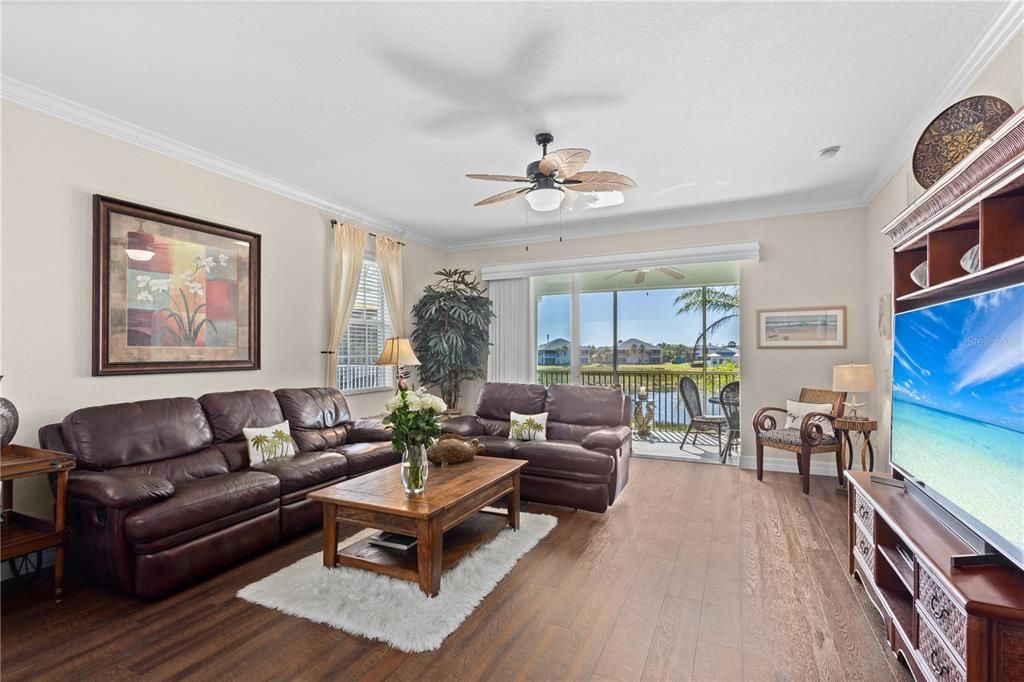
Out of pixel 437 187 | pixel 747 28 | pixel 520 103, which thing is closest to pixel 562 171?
pixel 520 103

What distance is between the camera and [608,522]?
3.66 m

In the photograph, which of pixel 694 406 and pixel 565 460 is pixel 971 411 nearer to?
pixel 565 460

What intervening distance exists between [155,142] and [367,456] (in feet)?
9.01

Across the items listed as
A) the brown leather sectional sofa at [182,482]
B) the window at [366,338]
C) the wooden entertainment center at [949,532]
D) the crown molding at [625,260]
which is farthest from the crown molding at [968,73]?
the window at [366,338]

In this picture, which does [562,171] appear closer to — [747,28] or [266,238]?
[747,28]

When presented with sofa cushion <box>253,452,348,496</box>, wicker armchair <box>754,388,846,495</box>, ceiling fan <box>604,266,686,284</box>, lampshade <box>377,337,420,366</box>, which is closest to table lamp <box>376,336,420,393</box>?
lampshade <box>377,337,420,366</box>

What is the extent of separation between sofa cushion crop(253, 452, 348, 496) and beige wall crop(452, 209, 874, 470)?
4.25 m

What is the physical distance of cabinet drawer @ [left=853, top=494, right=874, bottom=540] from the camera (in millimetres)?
2375

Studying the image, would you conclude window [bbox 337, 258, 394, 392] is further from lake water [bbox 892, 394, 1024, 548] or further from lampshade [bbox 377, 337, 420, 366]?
lake water [bbox 892, 394, 1024, 548]

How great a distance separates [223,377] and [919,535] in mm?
4498

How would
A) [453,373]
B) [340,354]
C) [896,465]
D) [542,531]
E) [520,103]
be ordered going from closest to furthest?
[896,465], [520,103], [542,531], [340,354], [453,373]

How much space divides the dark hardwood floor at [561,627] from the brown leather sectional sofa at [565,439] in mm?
609

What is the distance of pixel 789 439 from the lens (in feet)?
14.8

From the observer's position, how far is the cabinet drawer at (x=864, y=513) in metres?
2.38
